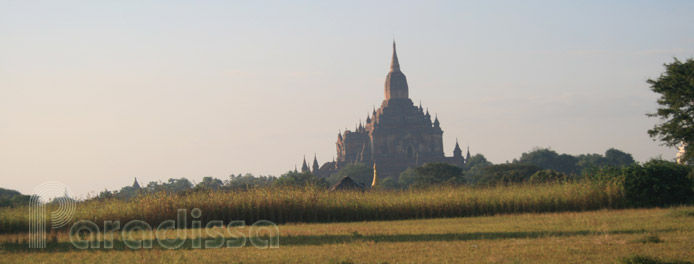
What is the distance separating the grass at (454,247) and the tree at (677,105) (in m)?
7.61

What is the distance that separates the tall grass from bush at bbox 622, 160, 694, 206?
1.43ft

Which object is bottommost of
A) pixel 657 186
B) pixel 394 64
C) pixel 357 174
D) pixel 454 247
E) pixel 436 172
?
pixel 454 247

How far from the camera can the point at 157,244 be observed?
1666 centimetres

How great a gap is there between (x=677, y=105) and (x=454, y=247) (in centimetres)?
1487

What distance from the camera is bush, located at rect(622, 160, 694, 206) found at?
2633cm

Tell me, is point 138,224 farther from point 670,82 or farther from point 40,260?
point 670,82

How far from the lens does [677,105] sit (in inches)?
1038

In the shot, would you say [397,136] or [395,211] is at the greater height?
[397,136]

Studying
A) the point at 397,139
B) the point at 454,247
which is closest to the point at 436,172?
the point at 397,139

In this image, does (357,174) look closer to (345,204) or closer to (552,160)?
(552,160)

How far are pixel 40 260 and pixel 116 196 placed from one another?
12809mm

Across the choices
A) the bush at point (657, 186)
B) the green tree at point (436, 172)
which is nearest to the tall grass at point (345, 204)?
the bush at point (657, 186)

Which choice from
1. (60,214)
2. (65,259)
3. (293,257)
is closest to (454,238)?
(293,257)
